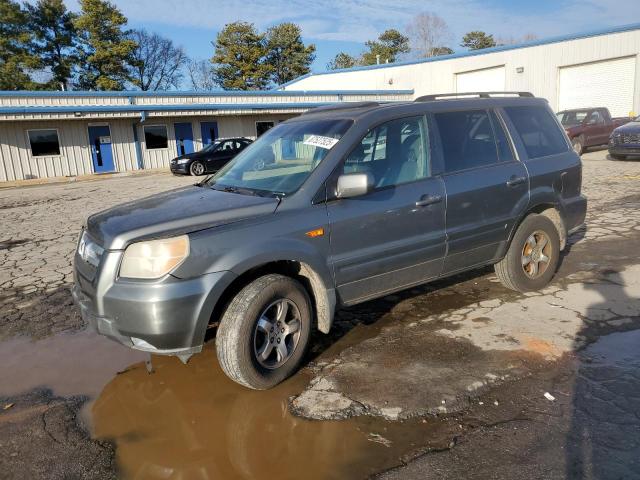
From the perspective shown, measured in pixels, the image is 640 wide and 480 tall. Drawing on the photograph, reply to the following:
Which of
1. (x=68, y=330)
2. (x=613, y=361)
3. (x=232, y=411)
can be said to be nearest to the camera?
(x=232, y=411)

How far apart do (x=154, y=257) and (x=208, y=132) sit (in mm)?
26291

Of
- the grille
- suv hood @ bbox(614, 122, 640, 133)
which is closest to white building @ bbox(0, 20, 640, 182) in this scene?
suv hood @ bbox(614, 122, 640, 133)

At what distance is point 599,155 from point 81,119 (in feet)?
73.4

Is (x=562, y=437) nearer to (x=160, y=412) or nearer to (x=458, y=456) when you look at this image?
(x=458, y=456)

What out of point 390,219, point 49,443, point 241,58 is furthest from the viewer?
point 241,58

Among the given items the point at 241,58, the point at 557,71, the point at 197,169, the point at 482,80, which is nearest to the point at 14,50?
the point at 241,58

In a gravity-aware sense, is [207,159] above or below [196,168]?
above

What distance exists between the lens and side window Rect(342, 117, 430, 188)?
3.93 m

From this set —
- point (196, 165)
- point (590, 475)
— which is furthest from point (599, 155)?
point (590, 475)

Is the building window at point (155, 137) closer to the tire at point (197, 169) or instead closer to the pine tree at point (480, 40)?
the tire at point (197, 169)

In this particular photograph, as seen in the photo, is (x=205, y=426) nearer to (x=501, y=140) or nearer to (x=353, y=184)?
(x=353, y=184)

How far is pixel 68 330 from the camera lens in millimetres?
4699

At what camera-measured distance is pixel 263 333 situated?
349 centimetres

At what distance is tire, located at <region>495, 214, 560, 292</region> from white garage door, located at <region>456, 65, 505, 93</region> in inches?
1018
